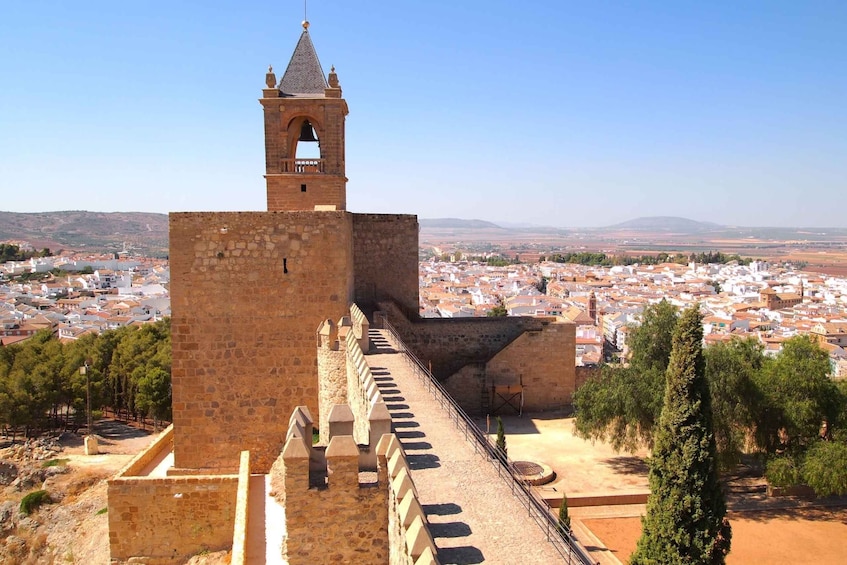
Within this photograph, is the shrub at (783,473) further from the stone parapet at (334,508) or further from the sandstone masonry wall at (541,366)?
the stone parapet at (334,508)

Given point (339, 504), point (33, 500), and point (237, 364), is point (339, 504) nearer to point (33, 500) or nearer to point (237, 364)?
point (237, 364)

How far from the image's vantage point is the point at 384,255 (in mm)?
15008

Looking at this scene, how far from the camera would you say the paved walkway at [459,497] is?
4707mm

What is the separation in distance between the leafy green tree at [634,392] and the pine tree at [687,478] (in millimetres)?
5068

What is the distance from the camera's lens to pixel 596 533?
13172 mm

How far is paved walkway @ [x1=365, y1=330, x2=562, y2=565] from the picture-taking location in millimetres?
4707

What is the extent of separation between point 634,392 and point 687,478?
18.6ft

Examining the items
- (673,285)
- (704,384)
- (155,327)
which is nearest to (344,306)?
(704,384)

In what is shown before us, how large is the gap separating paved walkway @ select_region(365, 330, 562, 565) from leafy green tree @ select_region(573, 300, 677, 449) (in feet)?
28.3

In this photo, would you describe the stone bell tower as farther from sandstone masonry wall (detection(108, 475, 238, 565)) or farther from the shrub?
the shrub

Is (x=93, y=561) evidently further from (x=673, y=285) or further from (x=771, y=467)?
(x=673, y=285)

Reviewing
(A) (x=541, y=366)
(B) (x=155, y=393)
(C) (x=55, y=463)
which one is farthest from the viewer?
(B) (x=155, y=393)

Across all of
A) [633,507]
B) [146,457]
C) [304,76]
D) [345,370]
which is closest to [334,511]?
[345,370]

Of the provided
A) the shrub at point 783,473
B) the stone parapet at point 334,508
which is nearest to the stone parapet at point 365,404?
the stone parapet at point 334,508
